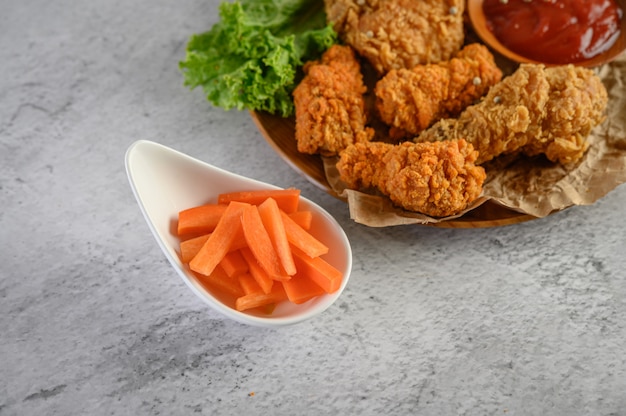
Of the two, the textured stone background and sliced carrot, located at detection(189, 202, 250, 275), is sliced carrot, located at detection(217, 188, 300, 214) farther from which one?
the textured stone background

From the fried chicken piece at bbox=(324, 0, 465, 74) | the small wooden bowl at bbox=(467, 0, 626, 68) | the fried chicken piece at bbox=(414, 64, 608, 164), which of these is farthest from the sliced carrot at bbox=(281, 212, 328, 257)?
the small wooden bowl at bbox=(467, 0, 626, 68)

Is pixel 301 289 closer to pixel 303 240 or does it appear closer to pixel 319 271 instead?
pixel 319 271

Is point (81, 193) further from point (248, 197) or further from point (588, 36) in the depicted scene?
point (588, 36)

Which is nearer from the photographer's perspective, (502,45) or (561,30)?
(561,30)

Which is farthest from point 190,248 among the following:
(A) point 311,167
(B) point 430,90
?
(B) point 430,90

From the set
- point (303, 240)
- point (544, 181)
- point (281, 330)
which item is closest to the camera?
point (303, 240)

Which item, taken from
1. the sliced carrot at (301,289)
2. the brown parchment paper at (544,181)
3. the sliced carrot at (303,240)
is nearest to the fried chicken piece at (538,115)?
the brown parchment paper at (544,181)

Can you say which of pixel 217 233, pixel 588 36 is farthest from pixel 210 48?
pixel 588 36

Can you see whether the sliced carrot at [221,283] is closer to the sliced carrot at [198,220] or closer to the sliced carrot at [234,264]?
the sliced carrot at [234,264]
